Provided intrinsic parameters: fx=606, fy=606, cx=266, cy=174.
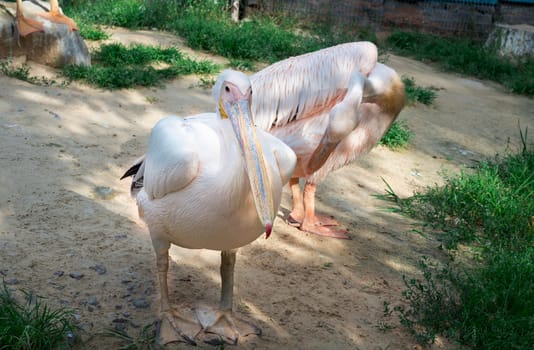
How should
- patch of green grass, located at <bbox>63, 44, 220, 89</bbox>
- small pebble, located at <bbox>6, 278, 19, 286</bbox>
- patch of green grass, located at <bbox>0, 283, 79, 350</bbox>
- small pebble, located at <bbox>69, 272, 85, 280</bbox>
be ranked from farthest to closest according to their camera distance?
patch of green grass, located at <bbox>63, 44, 220, 89</bbox>, small pebble, located at <bbox>69, 272, 85, 280</bbox>, small pebble, located at <bbox>6, 278, 19, 286</bbox>, patch of green grass, located at <bbox>0, 283, 79, 350</bbox>

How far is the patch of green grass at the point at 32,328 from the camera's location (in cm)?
239

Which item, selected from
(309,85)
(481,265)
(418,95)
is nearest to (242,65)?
(418,95)

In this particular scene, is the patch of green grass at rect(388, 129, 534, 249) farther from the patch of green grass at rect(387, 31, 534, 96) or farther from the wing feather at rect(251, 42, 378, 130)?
the patch of green grass at rect(387, 31, 534, 96)

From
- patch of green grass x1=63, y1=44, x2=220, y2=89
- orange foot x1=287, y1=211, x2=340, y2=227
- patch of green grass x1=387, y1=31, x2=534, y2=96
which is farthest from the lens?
patch of green grass x1=387, y1=31, x2=534, y2=96

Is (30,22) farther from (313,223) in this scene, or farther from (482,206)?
(482,206)

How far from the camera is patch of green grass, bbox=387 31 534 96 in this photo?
810 cm

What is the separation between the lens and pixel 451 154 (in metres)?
5.64

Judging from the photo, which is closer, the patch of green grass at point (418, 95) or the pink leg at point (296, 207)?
the pink leg at point (296, 207)

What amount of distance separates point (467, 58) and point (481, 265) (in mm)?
5694

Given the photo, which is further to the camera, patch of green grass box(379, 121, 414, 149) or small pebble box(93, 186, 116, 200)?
patch of green grass box(379, 121, 414, 149)

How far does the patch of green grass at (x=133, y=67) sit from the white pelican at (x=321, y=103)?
242cm

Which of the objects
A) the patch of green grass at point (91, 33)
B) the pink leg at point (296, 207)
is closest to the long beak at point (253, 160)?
the pink leg at point (296, 207)

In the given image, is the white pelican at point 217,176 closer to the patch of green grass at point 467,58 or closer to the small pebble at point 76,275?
the small pebble at point 76,275

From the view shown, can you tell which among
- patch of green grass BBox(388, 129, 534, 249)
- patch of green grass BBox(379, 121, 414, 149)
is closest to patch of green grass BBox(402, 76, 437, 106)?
patch of green grass BBox(379, 121, 414, 149)
